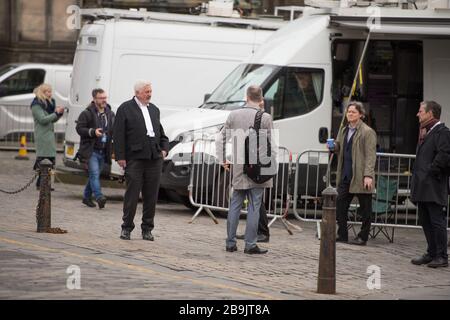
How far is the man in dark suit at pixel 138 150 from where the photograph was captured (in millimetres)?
14172

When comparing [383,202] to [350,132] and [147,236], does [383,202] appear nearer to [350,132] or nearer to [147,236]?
[350,132]

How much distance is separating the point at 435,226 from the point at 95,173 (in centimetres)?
616

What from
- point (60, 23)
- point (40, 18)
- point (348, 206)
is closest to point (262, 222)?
point (348, 206)

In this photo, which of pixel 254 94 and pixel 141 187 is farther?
pixel 141 187

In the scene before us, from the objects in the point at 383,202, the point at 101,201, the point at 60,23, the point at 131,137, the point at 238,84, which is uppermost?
the point at 60,23

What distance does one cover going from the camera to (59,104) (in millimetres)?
28969

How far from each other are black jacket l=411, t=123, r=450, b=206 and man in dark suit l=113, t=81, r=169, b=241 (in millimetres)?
2984

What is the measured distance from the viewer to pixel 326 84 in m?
18.4

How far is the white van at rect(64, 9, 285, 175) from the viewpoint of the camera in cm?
2023

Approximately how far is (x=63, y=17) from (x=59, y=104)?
8.28 m

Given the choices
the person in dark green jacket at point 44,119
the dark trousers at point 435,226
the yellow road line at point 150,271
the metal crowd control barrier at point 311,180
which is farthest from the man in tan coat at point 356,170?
the person in dark green jacket at point 44,119

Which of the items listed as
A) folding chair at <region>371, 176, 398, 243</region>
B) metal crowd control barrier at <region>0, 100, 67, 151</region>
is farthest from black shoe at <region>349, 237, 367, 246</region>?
metal crowd control barrier at <region>0, 100, 67, 151</region>

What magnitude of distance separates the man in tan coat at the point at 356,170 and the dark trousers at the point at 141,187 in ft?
7.91
